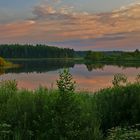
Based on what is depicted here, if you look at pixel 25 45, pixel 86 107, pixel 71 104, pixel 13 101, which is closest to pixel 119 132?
pixel 71 104

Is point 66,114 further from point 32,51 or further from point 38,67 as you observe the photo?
point 32,51

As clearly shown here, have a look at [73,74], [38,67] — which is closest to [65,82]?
[73,74]

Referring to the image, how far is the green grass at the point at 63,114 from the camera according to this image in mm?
10570

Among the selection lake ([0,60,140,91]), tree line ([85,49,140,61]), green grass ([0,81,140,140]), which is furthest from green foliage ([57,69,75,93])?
tree line ([85,49,140,61])

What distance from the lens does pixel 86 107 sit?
39.4 ft

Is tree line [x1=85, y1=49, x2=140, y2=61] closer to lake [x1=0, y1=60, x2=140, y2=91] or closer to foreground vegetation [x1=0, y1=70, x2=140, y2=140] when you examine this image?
lake [x1=0, y1=60, x2=140, y2=91]

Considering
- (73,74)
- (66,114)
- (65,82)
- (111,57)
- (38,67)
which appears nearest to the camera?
(66,114)

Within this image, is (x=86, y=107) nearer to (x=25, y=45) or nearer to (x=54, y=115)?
(x=54, y=115)

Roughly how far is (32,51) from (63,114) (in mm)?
160743

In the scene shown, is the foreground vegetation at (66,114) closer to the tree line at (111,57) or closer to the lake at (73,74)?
the lake at (73,74)

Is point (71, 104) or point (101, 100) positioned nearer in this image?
point (71, 104)

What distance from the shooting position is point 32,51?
170m

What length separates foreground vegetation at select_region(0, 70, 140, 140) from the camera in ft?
34.6

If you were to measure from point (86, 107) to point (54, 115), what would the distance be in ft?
5.09
